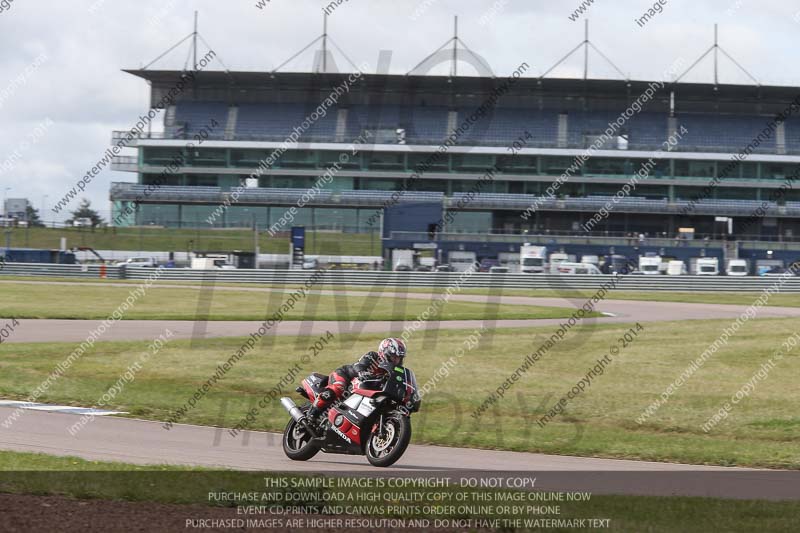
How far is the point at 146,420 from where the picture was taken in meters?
14.4

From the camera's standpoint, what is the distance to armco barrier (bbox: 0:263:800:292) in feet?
173

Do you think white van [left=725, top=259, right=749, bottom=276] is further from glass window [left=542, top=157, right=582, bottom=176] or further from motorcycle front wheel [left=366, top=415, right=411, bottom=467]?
motorcycle front wheel [left=366, top=415, right=411, bottom=467]

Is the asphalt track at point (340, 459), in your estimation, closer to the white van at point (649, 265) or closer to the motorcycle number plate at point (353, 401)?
the motorcycle number plate at point (353, 401)

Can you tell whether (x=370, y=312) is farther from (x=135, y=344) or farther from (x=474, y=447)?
(x=474, y=447)

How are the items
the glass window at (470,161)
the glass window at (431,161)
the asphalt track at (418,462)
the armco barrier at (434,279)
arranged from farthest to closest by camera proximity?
the glass window at (431,161)
the glass window at (470,161)
the armco barrier at (434,279)
the asphalt track at (418,462)

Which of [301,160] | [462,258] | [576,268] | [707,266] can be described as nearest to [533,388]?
[576,268]

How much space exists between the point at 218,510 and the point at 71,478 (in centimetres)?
200

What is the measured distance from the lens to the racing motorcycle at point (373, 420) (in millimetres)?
10453

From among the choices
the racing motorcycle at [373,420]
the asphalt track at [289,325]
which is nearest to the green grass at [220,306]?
the asphalt track at [289,325]

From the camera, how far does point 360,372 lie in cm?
1088

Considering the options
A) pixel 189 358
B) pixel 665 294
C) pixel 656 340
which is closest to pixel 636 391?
pixel 656 340

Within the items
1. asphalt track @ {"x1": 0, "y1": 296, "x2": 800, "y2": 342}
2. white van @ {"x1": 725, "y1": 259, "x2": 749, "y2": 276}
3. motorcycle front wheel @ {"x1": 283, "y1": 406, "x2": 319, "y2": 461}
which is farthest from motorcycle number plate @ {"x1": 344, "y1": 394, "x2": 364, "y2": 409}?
white van @ {"x1": 725, "y1": 259, "x2": 749, "y2": 276}

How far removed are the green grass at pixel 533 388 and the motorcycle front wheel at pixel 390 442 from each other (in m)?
2.63

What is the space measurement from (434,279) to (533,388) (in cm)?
3405
